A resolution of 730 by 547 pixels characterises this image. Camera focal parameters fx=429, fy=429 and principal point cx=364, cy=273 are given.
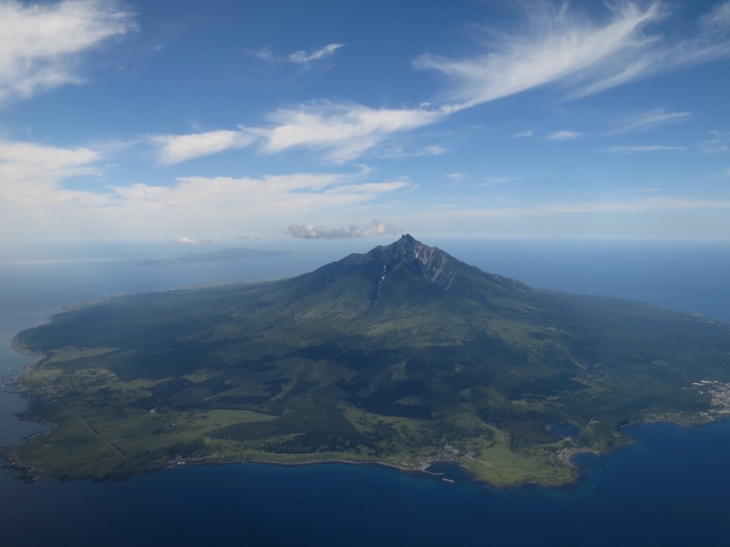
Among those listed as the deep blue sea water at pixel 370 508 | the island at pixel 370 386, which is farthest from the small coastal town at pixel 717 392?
the deep blue sea water at pixel 370 508

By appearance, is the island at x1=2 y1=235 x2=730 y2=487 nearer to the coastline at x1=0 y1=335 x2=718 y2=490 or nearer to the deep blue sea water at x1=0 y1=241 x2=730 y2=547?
the coastline at x1=0 y1=335 x2=718 y2=490

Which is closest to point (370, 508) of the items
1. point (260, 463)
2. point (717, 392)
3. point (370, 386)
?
point (260, 463)

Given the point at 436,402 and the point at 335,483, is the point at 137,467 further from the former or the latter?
the point at 436,402

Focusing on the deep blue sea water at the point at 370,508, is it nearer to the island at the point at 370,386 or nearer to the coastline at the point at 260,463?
the coastline at the point at 260,463

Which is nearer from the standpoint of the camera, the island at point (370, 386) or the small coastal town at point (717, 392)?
the island at point (370, 386)

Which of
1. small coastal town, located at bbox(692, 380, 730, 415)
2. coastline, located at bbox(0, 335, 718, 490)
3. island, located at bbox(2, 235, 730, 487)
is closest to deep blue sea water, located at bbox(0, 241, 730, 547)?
coastline, located at bbox(0, 335, 718, 490)

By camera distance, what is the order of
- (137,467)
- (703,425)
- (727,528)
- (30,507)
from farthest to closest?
(703,425) → (137,467) → (30,507) → (727,528)

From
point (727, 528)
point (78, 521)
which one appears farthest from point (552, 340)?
point (78, 521)

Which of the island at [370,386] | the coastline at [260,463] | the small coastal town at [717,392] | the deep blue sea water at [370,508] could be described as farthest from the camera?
the small coastal town at [717,392]
